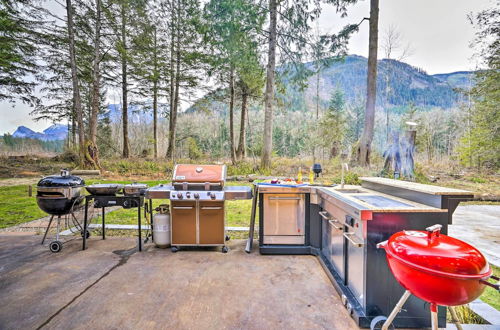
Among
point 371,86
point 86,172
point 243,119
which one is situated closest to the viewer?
point 371,86

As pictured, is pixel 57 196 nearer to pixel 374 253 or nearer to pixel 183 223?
pixel 183 223

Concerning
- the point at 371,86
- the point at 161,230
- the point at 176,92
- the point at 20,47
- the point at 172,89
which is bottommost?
the point at 161,230

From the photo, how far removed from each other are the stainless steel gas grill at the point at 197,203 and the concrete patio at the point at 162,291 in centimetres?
21

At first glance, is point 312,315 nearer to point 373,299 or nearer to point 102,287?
point 373,299

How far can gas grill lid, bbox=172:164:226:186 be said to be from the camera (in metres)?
3.31

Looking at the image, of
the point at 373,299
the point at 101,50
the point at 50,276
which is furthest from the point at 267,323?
the point at 101,50

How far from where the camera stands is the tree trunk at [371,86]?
27.8ft

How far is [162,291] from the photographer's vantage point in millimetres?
2367

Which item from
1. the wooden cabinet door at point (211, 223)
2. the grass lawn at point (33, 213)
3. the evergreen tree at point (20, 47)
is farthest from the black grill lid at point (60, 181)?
the evergreen tree at point (20, 47)

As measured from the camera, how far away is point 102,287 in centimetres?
243

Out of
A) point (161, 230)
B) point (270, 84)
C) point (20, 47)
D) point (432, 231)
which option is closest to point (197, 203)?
point (161, 230)

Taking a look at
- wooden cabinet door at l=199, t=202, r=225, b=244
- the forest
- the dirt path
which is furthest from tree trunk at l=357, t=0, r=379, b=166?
the dirt path

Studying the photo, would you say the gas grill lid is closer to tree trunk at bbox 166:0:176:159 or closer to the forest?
the forest

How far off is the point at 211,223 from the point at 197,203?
33 cm
